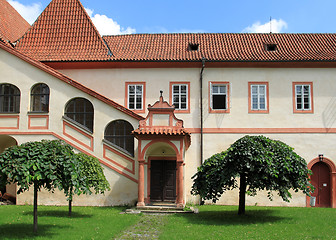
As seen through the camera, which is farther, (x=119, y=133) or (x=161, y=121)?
(x=119, y=133)

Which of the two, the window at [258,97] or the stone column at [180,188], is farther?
the window at [258,97]

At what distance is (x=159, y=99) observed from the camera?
19953mm

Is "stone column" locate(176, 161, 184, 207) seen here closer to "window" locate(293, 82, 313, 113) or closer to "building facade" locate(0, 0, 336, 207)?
"building facade" locate(0, 0, 336, 207)

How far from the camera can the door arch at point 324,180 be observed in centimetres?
2078

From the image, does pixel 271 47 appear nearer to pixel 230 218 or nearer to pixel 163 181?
pixel 163 181

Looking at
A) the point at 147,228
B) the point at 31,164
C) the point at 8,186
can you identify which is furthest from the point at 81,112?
the point at 31,164

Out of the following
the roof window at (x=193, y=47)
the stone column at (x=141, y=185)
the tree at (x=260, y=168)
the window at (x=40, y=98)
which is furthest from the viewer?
the roof window at (x=193, y=47)

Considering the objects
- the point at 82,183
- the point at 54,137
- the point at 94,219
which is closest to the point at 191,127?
the point at 54,137

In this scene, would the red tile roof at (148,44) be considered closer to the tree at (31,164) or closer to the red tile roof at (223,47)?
the red tile roof at (223,47)

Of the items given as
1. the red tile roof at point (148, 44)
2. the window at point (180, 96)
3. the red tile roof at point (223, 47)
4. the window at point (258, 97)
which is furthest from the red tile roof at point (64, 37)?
the window at point (258, 97)

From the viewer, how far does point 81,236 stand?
11.1m

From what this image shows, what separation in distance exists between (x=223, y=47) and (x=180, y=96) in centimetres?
432

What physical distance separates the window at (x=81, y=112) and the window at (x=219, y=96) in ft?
21.9

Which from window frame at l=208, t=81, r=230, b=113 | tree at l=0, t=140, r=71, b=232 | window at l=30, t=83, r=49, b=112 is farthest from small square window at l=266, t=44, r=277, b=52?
tree at l=0, t=140, r=71, b=232
